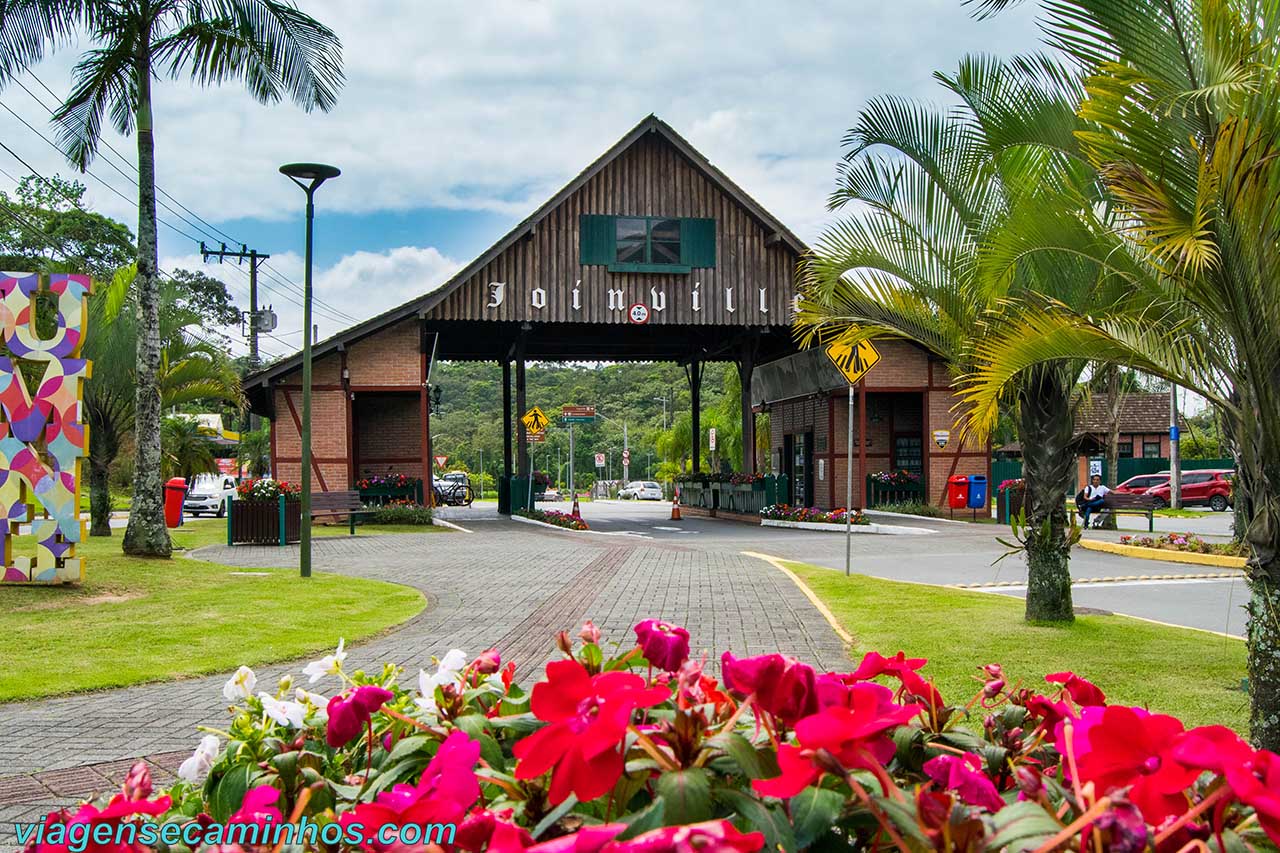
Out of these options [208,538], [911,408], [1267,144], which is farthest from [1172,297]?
[911,408]

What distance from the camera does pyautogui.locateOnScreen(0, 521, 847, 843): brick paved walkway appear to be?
5.54 meters

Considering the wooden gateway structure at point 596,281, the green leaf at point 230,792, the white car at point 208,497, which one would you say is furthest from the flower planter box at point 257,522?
the green leaf at point 230,792

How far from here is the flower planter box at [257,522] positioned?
20656 mm

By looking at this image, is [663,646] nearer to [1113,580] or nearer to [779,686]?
[779,686]

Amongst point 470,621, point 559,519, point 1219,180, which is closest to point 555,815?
point 1219,180

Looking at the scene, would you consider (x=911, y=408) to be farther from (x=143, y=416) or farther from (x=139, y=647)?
(x=139, y=647)

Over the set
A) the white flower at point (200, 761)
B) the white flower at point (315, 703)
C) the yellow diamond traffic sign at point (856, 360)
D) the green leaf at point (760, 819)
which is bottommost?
the white flower at point (200, 761)

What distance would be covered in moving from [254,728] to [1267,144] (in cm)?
513

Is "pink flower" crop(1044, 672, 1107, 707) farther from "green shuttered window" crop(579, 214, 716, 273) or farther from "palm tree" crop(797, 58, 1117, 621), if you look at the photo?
"green shuttered window" crop(579, 214, 716, 273)

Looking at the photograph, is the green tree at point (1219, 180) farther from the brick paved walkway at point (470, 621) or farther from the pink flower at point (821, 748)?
the pink flower at point (821, 748)

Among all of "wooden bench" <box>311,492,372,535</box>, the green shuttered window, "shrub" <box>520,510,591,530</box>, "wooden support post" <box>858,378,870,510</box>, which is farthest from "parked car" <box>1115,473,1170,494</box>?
"wooden bench" <box>311,492,372,535</box>

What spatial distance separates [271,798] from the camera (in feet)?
4.73

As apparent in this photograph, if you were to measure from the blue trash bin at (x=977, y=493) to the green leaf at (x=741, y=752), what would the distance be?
28419 mm

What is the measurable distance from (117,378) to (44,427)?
11.0 meters
